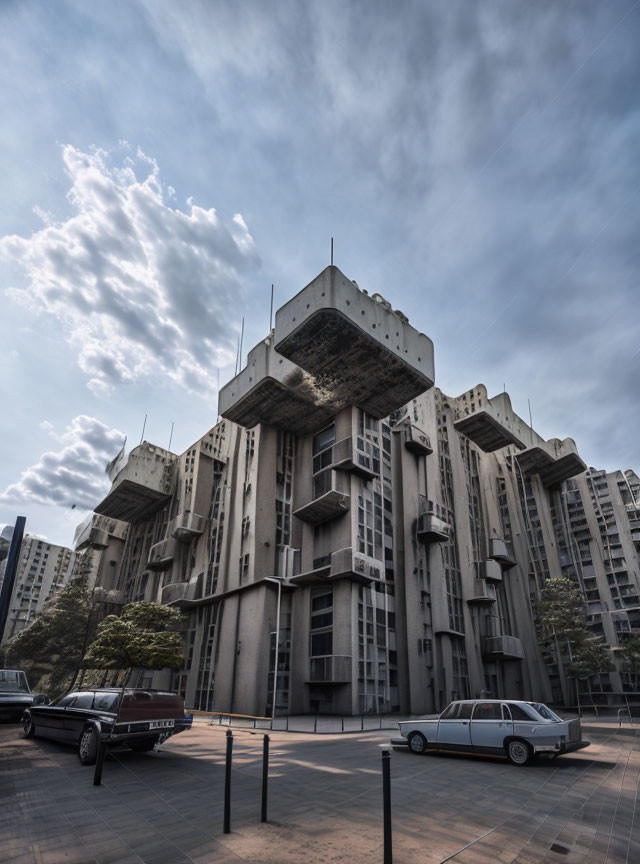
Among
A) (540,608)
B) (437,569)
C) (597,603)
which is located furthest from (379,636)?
(597,603)

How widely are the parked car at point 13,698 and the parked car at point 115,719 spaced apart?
21.3ft

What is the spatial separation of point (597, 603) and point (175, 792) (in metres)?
61.2

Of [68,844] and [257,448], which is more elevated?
[257,448]

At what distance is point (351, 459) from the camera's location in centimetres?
3328

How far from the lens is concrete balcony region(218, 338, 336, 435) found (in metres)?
34.8

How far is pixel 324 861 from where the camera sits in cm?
529

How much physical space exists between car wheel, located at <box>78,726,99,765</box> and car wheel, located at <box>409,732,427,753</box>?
26.5 ft

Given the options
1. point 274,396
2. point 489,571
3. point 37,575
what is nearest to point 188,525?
point 274,396

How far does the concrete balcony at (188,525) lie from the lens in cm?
4119

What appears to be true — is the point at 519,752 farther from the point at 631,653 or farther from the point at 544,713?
the point at 631,653

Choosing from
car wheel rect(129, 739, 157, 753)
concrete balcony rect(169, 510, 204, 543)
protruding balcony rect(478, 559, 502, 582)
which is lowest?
car wheel rect(129, 739, 157, 753)

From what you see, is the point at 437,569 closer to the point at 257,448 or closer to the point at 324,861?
the point at 257,448

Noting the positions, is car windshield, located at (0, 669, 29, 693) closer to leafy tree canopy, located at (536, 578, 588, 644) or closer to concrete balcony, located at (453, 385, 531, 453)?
leafy tree canopy, located at (536, 578, 588, 644)

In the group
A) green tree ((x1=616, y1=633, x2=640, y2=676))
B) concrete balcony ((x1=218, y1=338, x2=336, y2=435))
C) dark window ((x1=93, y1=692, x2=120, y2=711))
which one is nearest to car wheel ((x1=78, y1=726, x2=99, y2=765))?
dark window ((x1=93, y1=692, x2=120, y2=711))
